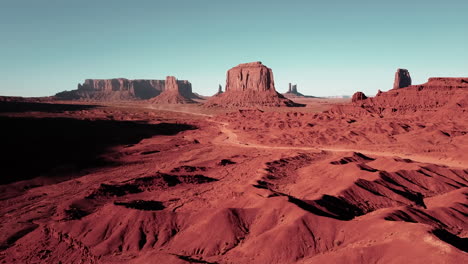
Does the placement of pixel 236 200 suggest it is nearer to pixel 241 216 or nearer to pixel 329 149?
pixel 241 216

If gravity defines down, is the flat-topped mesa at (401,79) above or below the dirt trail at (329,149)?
above

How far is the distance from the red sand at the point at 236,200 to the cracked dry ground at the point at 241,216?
128mm

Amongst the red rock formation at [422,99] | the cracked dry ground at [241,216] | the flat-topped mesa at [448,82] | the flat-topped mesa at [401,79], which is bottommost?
the cracked dry ground at [241,216]

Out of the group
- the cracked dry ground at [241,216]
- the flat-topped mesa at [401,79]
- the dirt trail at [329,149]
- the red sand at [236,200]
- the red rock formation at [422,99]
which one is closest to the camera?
the cracked dry ground at [241,216]

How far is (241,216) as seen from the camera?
2883cm

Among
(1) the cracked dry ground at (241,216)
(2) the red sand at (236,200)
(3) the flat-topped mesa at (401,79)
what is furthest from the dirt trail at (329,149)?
(3) the flat-topped mesa at (401,79)

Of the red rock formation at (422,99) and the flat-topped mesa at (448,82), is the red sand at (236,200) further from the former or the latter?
the flat-topped mesa at (448,82)

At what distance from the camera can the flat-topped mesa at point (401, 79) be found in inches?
7195

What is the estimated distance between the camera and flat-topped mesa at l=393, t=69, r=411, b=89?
7195 inches

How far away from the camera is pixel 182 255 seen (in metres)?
24.3

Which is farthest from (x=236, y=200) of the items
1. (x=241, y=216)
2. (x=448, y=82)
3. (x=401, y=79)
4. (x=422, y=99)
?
(x=401, y=79)

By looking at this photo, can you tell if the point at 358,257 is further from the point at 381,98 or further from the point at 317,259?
the point at 381,98

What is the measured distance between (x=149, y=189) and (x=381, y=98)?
105320 millimetres

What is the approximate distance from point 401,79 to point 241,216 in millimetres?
189657
